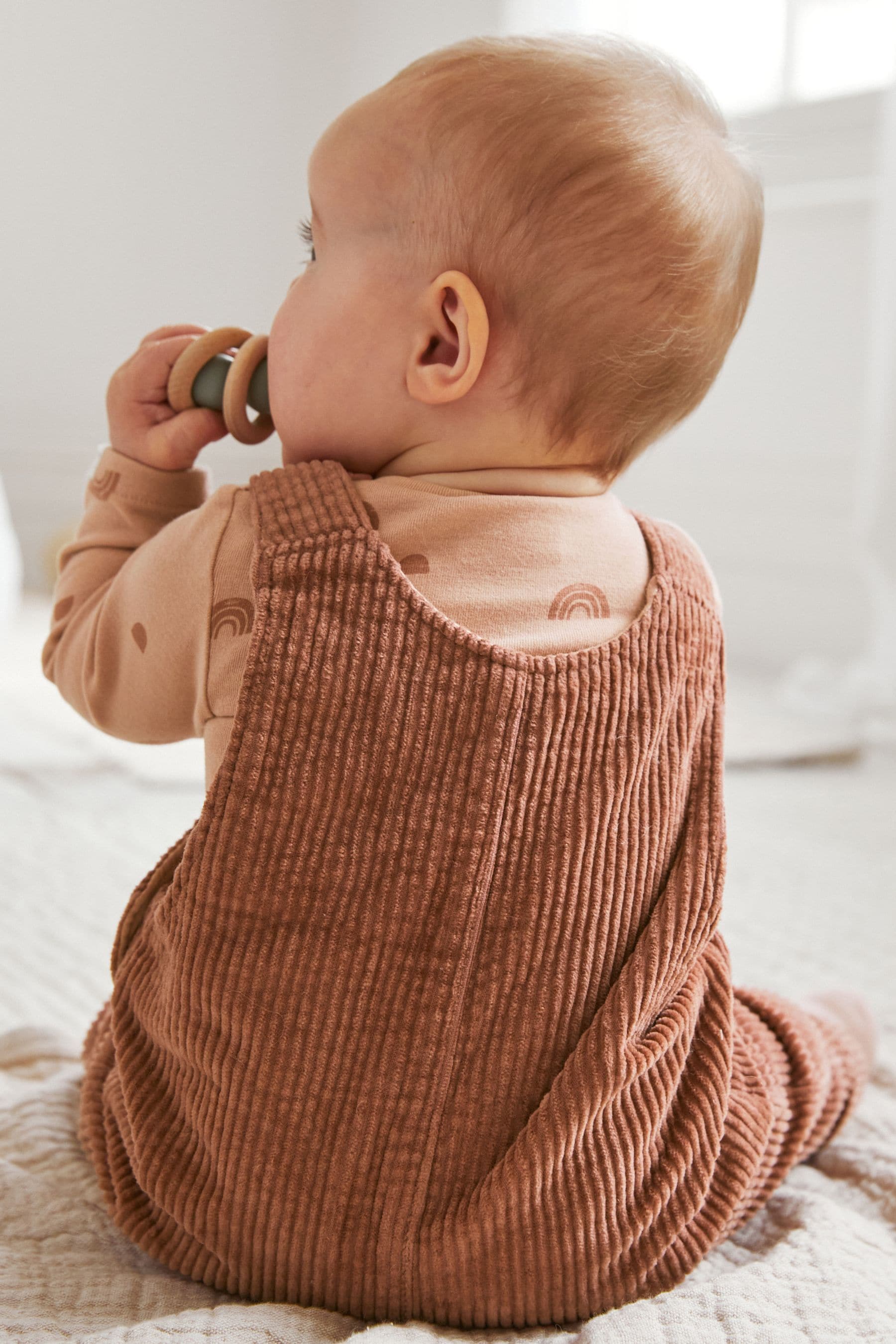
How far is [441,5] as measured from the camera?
1.67 meters

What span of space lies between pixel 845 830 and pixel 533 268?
0.96 meters

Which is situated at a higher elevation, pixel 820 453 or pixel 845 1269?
pixel 845 1269

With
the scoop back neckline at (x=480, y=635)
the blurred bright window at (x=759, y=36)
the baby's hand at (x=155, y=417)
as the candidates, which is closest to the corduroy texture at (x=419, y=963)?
the scoop back neckline at (x=480, y=635)

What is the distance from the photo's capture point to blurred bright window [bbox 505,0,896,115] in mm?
1854

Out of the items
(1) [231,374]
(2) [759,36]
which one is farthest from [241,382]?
(2) [759,36]

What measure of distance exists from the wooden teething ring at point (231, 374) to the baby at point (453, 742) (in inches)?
1.1

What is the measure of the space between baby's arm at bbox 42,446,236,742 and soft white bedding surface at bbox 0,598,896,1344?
245 mm

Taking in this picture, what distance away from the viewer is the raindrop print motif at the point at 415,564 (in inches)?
21.0

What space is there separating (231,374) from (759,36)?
167 centimetres

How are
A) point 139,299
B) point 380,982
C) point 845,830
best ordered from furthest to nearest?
1. point 139,299
2. point 845,830
3. point 380,982

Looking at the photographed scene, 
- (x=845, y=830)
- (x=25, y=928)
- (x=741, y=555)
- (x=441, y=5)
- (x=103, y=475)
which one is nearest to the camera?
(x=103, y=475)

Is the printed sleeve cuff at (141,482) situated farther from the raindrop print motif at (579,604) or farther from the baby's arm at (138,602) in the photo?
the raindrop print motif at (579,604)

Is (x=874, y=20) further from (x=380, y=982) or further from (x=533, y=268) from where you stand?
(x=380, y=982)

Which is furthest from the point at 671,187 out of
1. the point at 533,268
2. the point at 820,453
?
the point at 820,453
